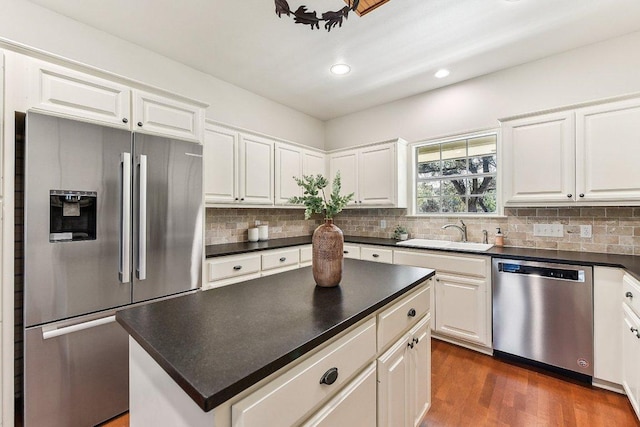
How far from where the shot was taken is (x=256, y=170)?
3.14 metres

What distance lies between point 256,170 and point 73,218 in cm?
175

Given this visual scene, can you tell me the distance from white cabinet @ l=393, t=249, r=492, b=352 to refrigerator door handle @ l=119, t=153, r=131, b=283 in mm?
2509

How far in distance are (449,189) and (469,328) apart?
5.31 feet

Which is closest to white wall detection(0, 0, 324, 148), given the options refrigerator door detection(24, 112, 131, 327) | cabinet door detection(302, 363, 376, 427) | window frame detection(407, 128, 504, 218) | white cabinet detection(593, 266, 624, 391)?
refrigerator door detection(24, 112, 131, 327)

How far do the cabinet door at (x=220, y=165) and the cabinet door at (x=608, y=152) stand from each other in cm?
310

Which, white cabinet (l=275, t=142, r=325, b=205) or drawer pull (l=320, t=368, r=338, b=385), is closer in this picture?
drawer pull (l=320, t=368, r=338, b=385)

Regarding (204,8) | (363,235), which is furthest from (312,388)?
(363,235)

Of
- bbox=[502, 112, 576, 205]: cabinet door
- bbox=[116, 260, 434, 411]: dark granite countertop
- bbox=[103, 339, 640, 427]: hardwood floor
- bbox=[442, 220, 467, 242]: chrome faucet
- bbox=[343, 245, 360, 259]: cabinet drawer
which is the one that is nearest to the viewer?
bbox=[116, 260, 434, 411]: dark granite countertop

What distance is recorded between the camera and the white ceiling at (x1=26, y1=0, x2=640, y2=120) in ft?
6.51

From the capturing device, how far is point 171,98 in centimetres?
212

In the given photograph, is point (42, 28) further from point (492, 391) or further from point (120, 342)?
point (492, 391)

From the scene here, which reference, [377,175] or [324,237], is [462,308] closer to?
[377,175]

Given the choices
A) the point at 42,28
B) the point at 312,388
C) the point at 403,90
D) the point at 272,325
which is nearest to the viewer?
the point at 312,388

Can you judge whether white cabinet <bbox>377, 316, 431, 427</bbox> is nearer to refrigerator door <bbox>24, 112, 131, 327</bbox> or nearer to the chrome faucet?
refrigerator door <bbox>24, 112, 131, 327</bbox>
